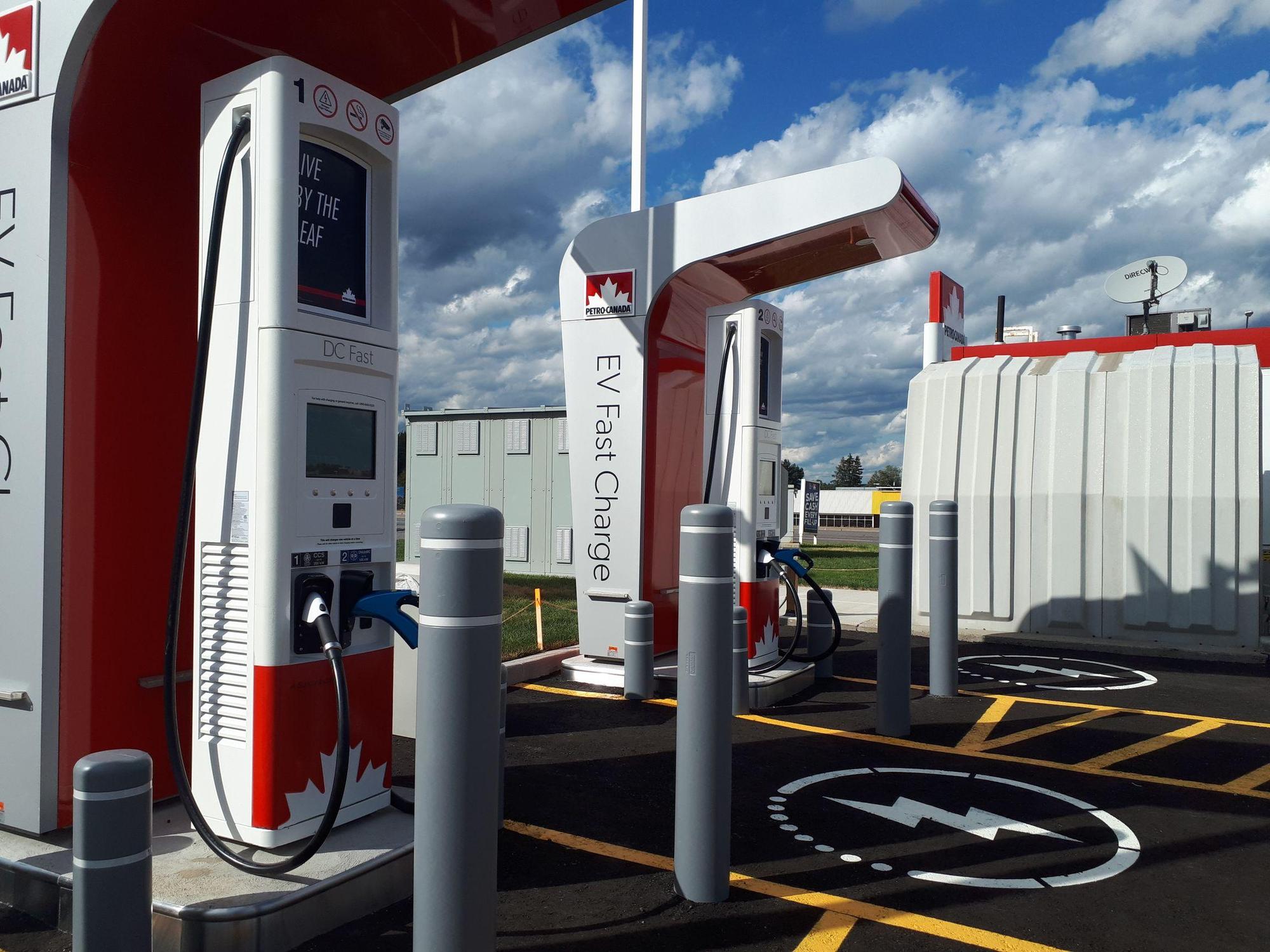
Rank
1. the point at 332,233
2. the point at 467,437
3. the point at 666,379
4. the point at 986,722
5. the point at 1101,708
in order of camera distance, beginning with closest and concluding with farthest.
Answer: the point at 332,233, the point at 986,722, the point at 1101,708, the point at 666,379, the point at 467,437

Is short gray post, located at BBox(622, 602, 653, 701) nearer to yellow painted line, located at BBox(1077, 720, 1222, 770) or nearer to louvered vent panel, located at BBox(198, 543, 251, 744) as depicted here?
yellow painted line, located at BBox(1077, 720, 1222, 770)

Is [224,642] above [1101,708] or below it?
above

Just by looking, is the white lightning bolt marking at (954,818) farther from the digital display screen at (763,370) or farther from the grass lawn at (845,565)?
the grass lawn at (845,565)

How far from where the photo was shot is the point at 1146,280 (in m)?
18.8

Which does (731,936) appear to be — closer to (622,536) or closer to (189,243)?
(189,243)

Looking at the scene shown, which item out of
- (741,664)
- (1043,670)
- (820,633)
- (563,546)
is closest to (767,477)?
(820,633)

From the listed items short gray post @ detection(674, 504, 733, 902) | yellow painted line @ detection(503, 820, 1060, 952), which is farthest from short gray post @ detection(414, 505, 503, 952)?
yellow painted line @ detection(503, 820, 1060, 952)

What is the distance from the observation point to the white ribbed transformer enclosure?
412 inches

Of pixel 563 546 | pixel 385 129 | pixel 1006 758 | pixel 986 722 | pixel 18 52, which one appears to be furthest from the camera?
pixel 563 546

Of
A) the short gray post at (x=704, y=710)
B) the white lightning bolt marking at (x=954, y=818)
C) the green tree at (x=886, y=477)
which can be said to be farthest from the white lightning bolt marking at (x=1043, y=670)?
the green tree at (x=886, y=477)

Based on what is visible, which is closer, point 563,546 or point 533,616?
point 533,616

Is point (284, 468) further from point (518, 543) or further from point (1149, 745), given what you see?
point (518, 543)

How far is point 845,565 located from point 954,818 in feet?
63.9

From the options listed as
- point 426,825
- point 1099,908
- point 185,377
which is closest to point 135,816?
point 426,825
